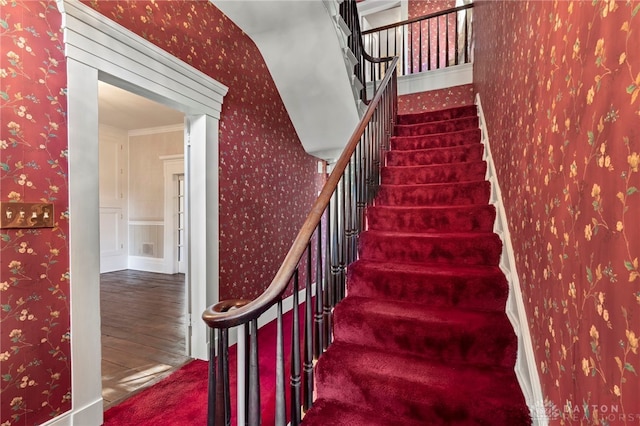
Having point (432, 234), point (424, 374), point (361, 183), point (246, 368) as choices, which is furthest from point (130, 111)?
point (424, 374)

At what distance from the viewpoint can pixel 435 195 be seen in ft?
7.53

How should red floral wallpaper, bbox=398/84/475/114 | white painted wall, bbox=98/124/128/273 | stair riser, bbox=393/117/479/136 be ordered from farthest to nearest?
white painted wall, bbox=98/124/128/273
red floral wallpaper, bbox=398/84/475/114
stair riser, bbox=393/117/479/136

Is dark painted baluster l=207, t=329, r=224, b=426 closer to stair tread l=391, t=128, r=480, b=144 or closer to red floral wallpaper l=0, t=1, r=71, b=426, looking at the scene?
red floral wallpaper l=0, t=1, r=71, b=426

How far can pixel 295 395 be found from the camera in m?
1.27

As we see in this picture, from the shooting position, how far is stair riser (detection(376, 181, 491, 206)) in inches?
85.7

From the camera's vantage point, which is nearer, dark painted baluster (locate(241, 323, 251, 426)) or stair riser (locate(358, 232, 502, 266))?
dark painted baluster (locate(241, 323, 251, 426))

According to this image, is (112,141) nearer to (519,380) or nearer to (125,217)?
(125,217)

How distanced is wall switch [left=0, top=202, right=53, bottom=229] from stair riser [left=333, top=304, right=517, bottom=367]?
1616 mm

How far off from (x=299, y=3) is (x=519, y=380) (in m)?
2.78

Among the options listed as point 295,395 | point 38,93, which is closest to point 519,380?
point 295,395

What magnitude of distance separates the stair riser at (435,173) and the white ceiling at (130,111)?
3.63 meters

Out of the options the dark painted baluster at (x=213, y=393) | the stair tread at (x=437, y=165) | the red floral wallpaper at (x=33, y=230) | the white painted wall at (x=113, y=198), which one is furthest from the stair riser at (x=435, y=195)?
the white painted wall at (x=113, y=198)

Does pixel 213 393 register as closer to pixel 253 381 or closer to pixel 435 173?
pixel 253 381

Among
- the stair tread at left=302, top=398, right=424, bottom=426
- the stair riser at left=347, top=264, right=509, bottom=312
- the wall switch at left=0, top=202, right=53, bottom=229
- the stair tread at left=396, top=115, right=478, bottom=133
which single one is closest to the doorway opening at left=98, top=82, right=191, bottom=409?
the wall switch at left=0, top=202, right=53, bottom=229
